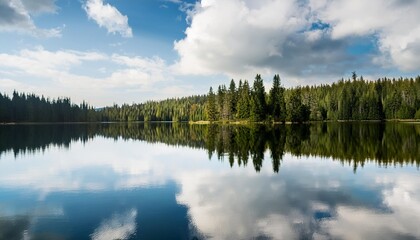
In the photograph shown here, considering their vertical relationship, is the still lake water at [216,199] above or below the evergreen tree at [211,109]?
below

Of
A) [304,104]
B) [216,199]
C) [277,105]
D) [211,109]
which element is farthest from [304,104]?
[216,199]

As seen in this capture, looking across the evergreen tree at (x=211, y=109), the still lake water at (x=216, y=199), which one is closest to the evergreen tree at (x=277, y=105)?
the evergreen tree at (x=211, y=109)

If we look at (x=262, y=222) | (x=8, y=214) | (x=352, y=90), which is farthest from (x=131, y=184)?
(x=352, y=90)

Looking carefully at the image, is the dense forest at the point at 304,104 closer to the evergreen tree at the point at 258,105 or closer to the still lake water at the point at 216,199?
the evergreen tree at the point at 258,105

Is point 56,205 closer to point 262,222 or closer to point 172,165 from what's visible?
point 262,222

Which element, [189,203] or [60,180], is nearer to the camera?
→ [189,203]

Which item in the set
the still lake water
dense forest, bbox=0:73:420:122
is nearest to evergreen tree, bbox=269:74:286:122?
dense forest, bbox=0:73:420:122

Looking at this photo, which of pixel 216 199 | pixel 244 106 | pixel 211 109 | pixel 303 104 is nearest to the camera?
pixel 216 199

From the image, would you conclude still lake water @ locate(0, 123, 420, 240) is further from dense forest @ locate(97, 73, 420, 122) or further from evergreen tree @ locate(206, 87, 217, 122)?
evergreen tree @ locate(206, 87, 217, 122)

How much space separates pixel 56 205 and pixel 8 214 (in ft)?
7.90

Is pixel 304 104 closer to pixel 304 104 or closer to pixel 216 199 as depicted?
pixel 304 104

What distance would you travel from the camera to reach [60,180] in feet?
88.0

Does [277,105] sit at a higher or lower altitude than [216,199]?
higher

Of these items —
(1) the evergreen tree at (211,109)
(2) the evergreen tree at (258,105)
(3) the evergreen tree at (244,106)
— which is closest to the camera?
(2) the evergreen tree at (258,105)
